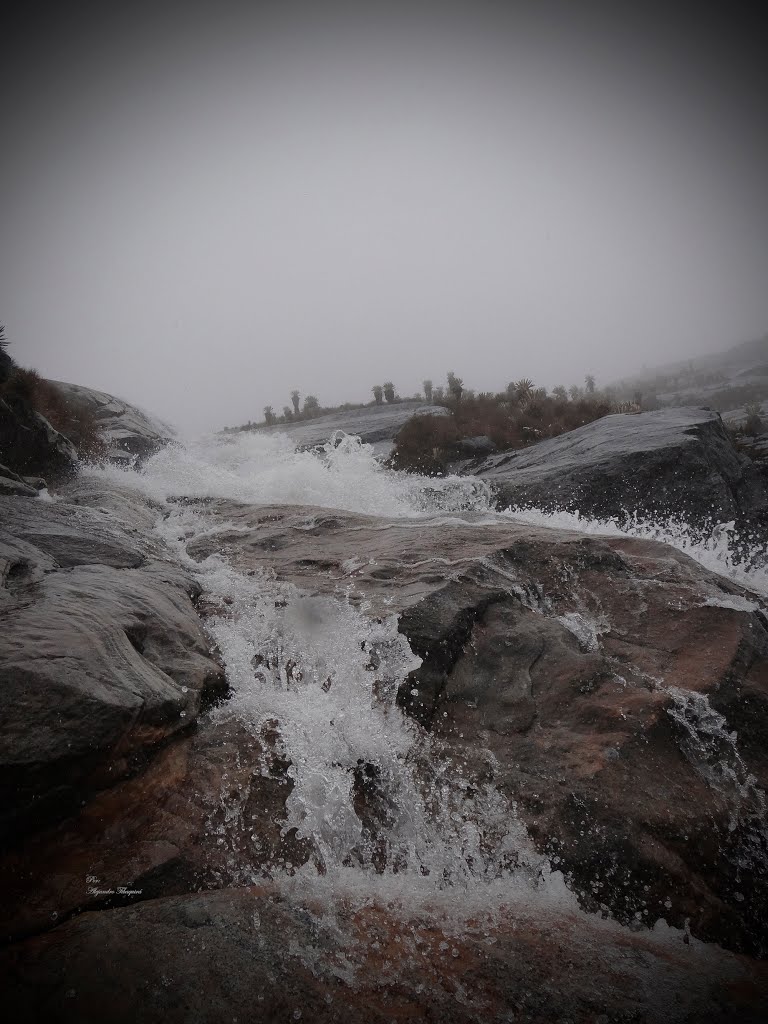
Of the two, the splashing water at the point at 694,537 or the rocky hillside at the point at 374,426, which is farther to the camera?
the rocky hillside at the point at 374,426

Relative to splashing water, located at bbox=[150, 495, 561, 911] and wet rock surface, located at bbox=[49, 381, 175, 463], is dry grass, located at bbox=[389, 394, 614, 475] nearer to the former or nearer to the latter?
wet rock surface, located at bbox=[49, 381, 175, 463]

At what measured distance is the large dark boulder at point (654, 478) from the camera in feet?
29.3

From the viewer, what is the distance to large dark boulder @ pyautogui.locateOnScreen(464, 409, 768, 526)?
8.92m

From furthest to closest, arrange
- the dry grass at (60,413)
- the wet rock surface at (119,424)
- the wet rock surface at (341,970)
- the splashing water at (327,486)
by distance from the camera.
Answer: the wet rock surface at (119,424) < the dry grass at (60,413) < the splashing water at (327,486) < the wet rock surface at (341,970)

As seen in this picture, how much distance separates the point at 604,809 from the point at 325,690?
224cm

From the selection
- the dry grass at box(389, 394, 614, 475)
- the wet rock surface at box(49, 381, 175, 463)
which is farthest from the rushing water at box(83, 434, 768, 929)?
the wet rock surface at box(49, 381, 175, 463)

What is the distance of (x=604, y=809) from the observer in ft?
10.5

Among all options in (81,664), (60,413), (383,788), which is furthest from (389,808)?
(60,413)

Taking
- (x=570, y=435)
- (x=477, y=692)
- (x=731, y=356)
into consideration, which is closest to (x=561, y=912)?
(x=477, y=692)

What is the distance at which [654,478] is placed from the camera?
30.1 feet

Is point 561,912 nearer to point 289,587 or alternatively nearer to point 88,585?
point 289,587

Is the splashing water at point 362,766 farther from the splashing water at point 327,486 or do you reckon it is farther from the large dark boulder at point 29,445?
the large dark boulder at point 29,445

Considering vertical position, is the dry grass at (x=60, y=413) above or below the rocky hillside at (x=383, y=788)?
above

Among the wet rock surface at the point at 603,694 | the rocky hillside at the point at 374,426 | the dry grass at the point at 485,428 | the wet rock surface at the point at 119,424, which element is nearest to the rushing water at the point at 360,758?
the wet rock surface at the point at 603,694
